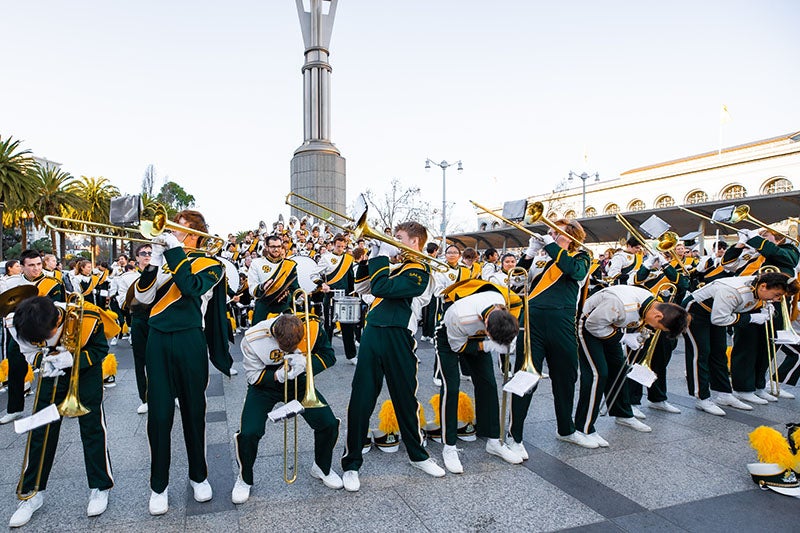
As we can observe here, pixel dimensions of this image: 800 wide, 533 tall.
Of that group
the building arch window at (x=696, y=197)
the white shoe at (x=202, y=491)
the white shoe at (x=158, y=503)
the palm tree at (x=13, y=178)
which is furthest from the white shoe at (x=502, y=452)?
the building arch window at (x=696, y=197)

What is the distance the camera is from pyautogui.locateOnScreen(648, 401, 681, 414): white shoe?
5738 mm

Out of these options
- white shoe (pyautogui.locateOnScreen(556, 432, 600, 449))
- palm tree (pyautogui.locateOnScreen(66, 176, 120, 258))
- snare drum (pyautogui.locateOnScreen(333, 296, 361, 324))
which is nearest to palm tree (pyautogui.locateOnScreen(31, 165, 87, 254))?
palm tree (pyautogui.locateOnScreen(66, 176, 120, 258))

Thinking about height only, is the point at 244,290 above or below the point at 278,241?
below

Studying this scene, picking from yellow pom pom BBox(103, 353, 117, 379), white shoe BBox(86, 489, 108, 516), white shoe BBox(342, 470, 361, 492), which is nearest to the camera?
white shoe BBox(86, 489, 108, 516)

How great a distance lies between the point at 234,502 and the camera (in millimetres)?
3434

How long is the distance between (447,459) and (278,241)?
12.0ft

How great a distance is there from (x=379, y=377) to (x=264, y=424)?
36.9 inches

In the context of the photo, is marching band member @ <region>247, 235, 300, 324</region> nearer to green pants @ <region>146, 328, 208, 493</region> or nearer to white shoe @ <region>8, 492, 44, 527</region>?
green pants @ <region>146, 328, 208, 493</region>

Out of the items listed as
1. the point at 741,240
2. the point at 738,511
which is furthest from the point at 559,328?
→ the point at 741,240

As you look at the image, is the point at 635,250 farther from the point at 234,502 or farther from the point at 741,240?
the point at 234,502

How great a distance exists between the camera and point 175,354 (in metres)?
3.37

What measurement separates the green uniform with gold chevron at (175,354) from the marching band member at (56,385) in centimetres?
38

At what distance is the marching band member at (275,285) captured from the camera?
607cm

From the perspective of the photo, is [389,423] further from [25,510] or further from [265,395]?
[25,510]
